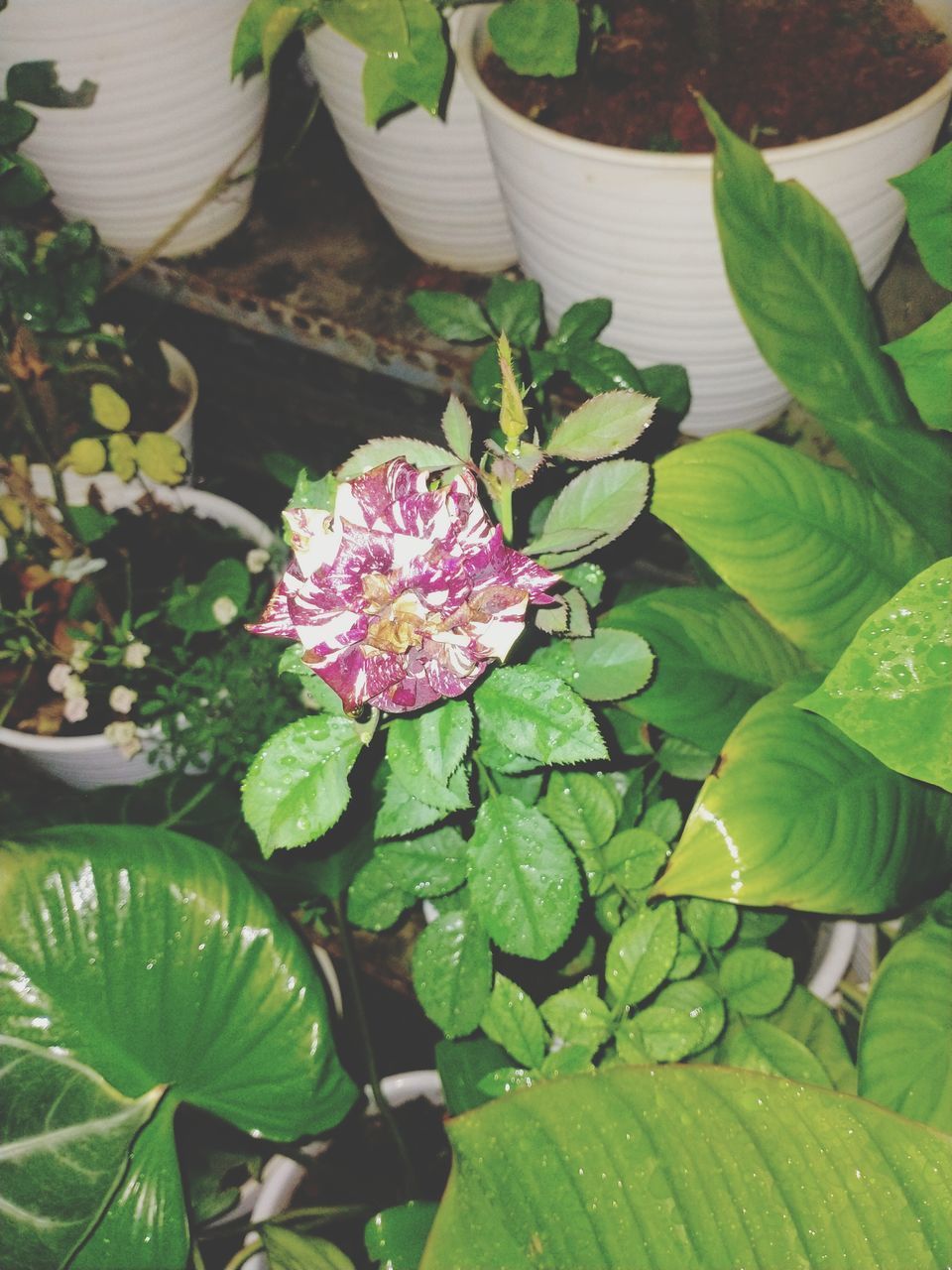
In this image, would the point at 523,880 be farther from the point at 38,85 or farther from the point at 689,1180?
the point at 38,85

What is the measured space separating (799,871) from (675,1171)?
0.74ft

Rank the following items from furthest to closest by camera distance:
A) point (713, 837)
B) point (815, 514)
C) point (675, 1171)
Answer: point (815, 514) → point (713, 837) → point (675, 1171)

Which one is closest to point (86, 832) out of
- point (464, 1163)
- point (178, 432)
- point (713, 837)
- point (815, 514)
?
point (464, 1163)

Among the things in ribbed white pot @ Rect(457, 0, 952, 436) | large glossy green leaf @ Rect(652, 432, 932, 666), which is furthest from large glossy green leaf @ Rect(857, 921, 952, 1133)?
ribbed white pot @ Rect(457, 0, 952, 436)

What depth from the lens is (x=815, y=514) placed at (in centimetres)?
75

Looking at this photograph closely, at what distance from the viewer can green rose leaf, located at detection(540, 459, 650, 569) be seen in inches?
24.1

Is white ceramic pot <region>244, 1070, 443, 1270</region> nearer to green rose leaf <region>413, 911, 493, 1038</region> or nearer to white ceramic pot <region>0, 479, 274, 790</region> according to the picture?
green rose leaf <region>413, 911, 493, 1038</region>

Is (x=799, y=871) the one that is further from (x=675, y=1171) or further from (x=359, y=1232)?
(x=359, y=1232)

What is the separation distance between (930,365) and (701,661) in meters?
0.30

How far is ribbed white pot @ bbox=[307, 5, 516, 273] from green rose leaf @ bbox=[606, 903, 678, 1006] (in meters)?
0.82

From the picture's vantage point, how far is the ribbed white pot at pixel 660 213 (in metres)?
0.74

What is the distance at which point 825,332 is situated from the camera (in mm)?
795

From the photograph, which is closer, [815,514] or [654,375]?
[815,514]

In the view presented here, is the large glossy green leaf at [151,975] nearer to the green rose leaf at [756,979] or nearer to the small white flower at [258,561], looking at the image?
the green rose leaf at [756,979]
